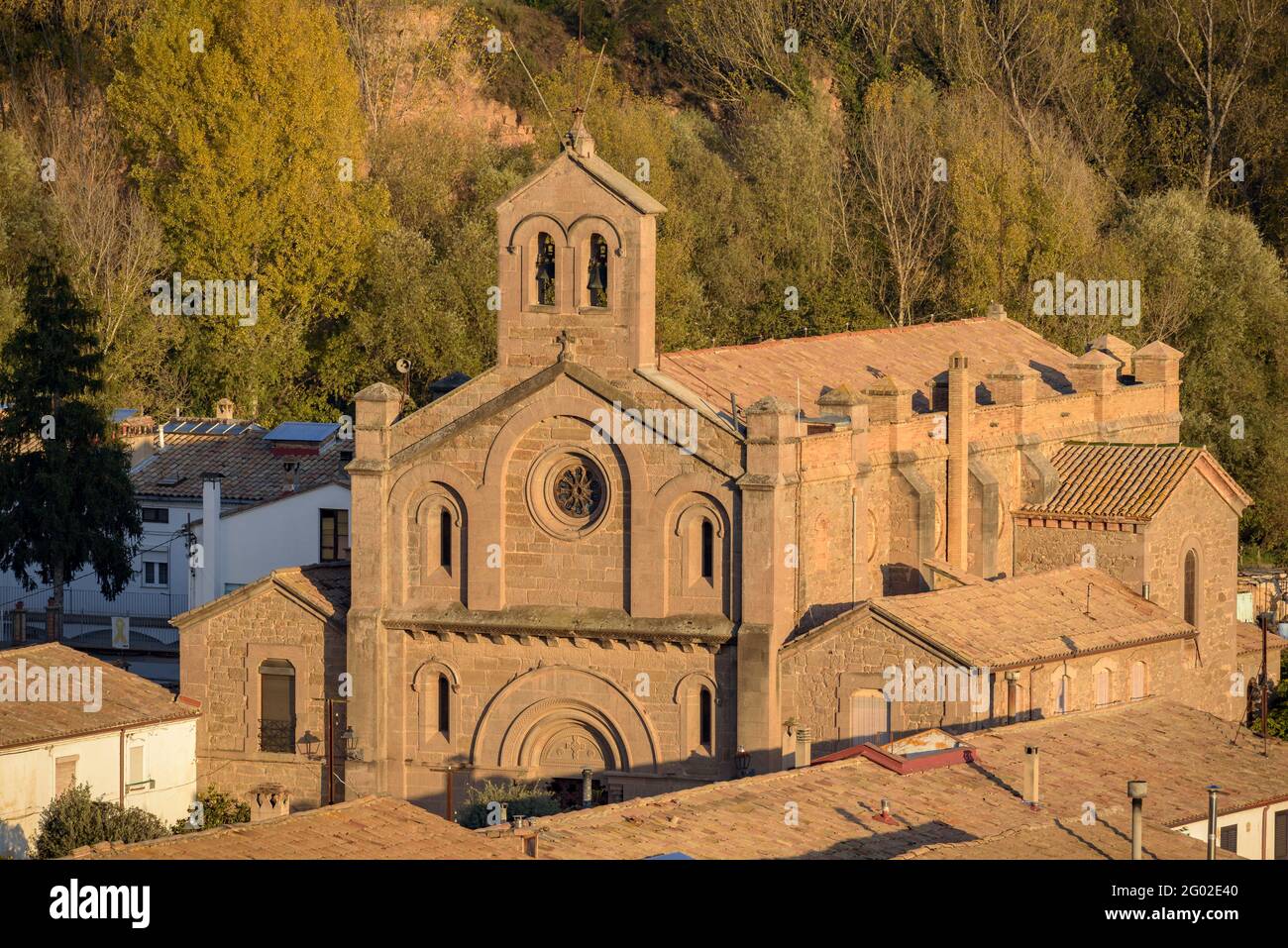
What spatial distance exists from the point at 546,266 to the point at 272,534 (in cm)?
1275

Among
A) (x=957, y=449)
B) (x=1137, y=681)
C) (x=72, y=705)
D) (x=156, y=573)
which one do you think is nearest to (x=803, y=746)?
(x=1137, y=681)

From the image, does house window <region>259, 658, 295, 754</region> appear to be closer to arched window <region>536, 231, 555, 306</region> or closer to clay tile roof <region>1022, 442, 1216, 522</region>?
arched window <region>536, 231, 555, 306</region>

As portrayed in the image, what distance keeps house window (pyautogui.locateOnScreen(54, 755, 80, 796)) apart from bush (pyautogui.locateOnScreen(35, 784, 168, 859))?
532 mm

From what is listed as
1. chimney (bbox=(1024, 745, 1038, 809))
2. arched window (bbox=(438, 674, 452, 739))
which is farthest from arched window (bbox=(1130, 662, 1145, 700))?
arched window (bbox=(438, 674, 452, 739))

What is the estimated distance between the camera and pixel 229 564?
66.2 meters

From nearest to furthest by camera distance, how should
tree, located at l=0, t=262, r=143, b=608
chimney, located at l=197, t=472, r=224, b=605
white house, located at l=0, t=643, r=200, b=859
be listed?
white house, located at l=0, t=643, r=200, b=859, chimney, located at l=197, t=472, r=224, b=605, tree, located at l=0, t=262, r=143, b=608

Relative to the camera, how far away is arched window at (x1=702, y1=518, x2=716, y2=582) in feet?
178

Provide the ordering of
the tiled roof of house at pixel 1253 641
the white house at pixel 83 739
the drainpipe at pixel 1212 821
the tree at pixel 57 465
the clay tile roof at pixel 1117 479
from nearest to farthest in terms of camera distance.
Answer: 1. the drainpipe at pixel 1212 821
2. the white house at pixel 83 739
3. the clay tile roof at pixel 1117 479
4. the tiled roof of house at pixel 1253 641
5. the tree at pixel 57 465

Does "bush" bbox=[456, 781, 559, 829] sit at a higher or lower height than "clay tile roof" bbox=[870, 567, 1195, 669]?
lower

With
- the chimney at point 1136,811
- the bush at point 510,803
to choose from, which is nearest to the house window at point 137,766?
the bush at point 510,803

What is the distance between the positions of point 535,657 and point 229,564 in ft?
42.9

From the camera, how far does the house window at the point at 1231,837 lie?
1939 inches

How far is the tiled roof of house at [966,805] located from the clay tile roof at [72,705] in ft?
42.5

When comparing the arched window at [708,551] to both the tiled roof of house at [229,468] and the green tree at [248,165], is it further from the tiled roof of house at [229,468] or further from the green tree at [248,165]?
the green tree at [248,165]
